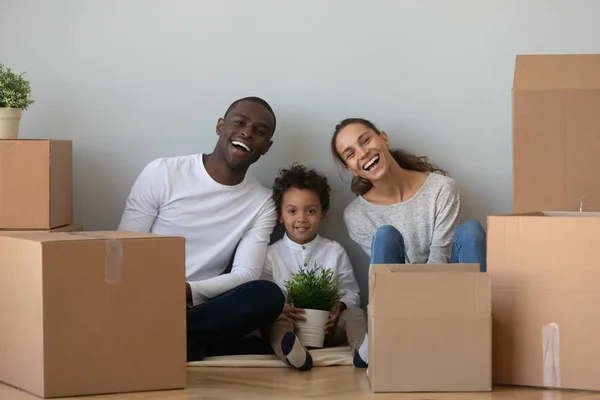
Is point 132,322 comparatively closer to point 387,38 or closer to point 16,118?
point 16,118

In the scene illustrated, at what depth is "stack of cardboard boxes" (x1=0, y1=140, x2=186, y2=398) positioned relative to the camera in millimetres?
1884

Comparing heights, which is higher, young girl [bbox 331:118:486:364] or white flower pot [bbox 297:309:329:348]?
young girl [bbox 331:118:486:364]

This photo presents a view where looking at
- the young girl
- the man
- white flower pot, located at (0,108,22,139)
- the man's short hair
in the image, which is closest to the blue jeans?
the young girl

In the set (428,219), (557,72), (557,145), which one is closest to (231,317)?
(428,219)

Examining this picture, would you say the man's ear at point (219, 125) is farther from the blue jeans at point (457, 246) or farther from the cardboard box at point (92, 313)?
the cardboard box at point (92, 313)

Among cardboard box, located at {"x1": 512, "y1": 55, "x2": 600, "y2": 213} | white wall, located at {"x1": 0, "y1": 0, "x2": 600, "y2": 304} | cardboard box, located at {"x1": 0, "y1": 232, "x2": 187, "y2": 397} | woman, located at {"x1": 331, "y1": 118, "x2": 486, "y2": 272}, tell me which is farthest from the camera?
white wall, located at {"x1": 0, "y1": 0, "x2": 600, "y2": 304}

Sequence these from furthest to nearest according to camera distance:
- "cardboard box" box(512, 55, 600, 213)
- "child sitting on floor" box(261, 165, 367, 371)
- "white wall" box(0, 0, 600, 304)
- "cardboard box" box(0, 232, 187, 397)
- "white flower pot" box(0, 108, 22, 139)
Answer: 1. "white wall" box(0, 0, 600, 304)
2. "child sitting on floor" box(261, 165, 367, 371)
3. "white flower pot" box(0, 108, 22, 139)
4. "cardboard box" box(512, 55, 600, 213)
5. "cardboard box" box(0, 232, 187, 397)

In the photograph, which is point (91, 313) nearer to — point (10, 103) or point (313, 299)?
point (313, 299)

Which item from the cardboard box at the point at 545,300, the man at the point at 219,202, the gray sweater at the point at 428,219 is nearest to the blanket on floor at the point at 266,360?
the man at the point at 219,202

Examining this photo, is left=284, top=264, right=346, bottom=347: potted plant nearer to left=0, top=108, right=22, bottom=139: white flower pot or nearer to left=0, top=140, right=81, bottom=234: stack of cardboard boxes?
left=0, top=140, right=81, bottom=234: stack of cardboard boxes

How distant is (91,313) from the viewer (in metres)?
1.91

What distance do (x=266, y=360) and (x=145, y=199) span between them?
26.8 inches

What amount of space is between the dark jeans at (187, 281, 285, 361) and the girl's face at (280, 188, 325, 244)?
1.06 ft

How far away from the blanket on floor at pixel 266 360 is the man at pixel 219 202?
0.27 meters
